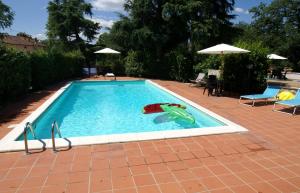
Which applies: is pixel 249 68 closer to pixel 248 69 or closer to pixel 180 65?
pixel 248 69

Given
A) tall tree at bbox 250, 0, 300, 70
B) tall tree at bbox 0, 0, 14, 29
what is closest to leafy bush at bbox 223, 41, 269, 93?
tall tree at bbox 0, 0, 14, 29

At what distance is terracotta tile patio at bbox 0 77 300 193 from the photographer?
3.61 meters

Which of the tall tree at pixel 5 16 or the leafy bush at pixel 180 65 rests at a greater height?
the tall tree at pixel 5 16

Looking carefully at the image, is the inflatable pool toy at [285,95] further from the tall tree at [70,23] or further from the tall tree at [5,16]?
the tall tree at [70,23]

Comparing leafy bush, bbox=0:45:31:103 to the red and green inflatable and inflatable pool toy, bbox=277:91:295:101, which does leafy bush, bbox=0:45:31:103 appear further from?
inflatable pool toy, bbox=277:91:295:101

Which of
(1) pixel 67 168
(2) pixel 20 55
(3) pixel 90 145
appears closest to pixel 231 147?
(3) pixel 90 145

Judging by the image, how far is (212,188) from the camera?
3.60 m

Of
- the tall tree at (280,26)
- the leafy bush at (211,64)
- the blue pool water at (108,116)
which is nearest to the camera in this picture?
the blue pool water at (108,116)

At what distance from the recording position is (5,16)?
54.0 feet

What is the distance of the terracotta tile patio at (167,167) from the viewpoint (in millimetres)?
3613

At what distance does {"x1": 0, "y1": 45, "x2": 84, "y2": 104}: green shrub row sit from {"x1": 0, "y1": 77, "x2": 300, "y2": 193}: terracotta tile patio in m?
4.44

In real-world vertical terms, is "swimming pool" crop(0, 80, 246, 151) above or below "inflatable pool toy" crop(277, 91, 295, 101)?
below

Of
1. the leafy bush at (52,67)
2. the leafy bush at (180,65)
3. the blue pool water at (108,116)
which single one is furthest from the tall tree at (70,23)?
the blue pool water at (108,116)

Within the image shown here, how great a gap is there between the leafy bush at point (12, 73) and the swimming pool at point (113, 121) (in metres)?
1.66
